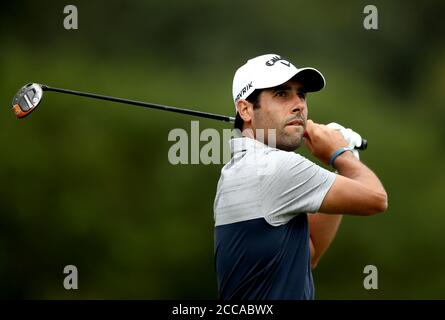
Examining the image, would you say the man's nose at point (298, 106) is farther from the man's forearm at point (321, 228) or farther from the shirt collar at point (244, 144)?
the man's forearm at point (321, 228)

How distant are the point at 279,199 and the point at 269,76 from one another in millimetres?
456

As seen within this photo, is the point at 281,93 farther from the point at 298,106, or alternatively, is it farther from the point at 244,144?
the point at 244,144

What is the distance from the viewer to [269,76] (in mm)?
3145

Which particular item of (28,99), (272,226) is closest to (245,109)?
(272,226)

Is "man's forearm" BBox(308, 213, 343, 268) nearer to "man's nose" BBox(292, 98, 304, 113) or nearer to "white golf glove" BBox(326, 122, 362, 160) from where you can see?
"white golf glove" BBox(326, 122, 362, 160)

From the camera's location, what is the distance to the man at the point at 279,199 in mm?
2920

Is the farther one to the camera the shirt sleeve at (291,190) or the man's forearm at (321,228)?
the man's forearm at (321,228)

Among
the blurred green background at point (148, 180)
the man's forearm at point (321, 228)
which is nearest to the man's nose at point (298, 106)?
the man's forearm at point (321, 228)

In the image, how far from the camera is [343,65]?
9.17 m

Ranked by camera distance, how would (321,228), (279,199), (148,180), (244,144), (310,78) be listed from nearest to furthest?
1. (279,199)
2. (244,144)
3. (310,78)
4. (321,228)
5. (148,180)

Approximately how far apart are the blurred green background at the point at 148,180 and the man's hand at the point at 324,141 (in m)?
4.27

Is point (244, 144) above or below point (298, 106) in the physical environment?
below

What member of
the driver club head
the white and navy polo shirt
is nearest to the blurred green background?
the driver club head

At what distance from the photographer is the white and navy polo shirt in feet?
9.59
